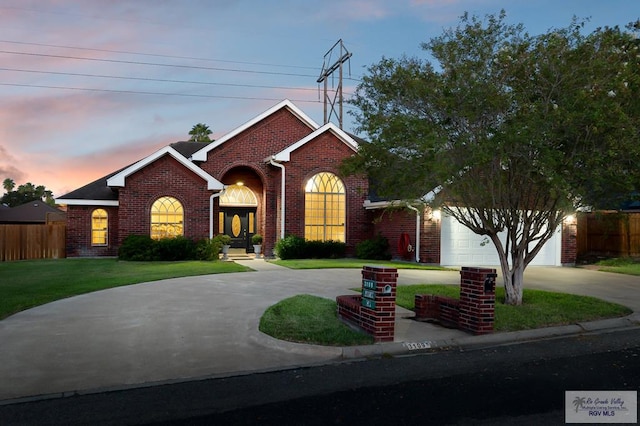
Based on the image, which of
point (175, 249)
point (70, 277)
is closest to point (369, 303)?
point (70, 277)

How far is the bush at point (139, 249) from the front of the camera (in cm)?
1973

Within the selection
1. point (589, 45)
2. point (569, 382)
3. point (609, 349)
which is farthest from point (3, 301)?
point (589, 45)

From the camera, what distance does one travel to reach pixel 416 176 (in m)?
9.72

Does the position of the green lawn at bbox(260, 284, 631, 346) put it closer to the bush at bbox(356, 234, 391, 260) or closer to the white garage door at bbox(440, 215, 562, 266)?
the white garage door at bbox(440, 215, 562, 266)

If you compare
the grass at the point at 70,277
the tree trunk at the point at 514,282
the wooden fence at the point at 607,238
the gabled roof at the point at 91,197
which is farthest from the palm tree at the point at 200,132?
the tree trunk at the point at 514,282

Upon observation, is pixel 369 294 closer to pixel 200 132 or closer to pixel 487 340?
pixel 487 340

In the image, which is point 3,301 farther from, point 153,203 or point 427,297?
point 153,203

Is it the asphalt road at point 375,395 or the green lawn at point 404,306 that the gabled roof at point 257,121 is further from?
the asphalt road at point 375,395

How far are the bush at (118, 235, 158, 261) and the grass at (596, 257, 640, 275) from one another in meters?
17.5

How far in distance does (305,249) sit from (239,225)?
466 centimetres

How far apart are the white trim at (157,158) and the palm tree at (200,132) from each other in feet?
92.0

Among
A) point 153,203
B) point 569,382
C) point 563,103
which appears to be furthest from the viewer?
point 153,203

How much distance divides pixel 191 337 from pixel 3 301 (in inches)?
207

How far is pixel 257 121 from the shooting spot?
23766 millimetres
